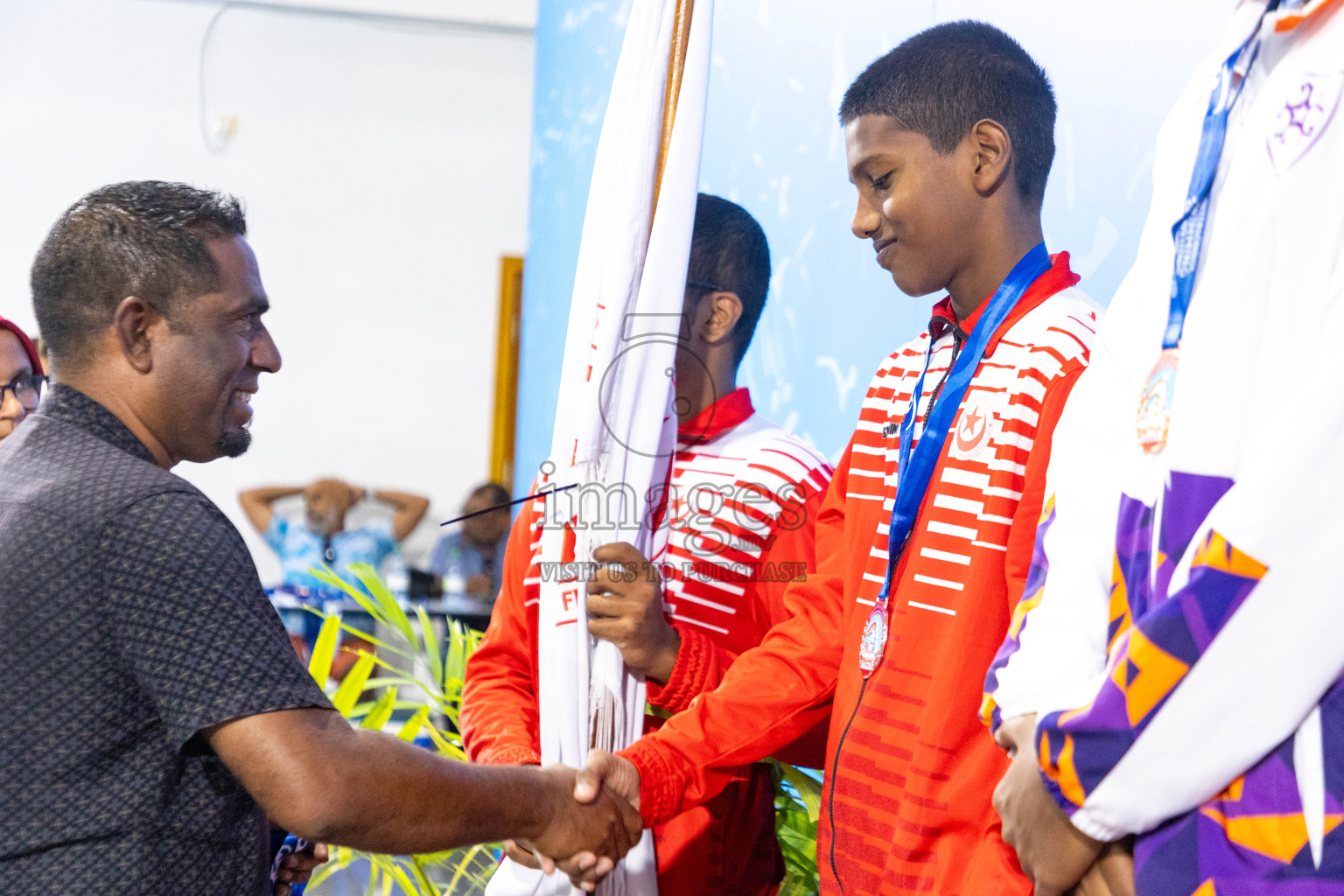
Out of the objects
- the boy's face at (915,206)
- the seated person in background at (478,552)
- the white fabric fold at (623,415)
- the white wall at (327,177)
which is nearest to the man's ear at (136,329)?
the white fabric fold at (623,415)

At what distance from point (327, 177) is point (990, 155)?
270 inches

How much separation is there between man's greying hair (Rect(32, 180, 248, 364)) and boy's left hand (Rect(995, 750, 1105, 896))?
3.40 feet

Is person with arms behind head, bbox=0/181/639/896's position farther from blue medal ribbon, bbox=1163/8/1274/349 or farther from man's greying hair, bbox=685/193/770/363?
man's greying hair, bbox=685/193/770/363

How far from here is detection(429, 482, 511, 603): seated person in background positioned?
23.1ft

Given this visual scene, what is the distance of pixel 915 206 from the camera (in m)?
1.47

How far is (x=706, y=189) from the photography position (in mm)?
2830

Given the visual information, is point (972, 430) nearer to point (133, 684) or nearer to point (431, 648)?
point (133, 684)

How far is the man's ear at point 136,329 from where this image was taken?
1.32 metres

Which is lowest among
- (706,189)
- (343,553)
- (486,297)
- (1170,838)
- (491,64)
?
(343,553)

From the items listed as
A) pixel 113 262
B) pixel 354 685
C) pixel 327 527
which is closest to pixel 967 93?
pixel 113 262

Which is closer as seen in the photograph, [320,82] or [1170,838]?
[1170,838]

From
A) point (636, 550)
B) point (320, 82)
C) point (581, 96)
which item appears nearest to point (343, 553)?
point (320, 82)

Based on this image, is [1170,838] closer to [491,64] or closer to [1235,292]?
[1235,292]

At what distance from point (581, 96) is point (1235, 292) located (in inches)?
127
